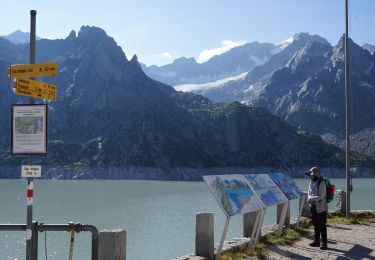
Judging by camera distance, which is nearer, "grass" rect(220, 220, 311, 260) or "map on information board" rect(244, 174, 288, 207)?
"grass" rect(220, 220, 311, 260)

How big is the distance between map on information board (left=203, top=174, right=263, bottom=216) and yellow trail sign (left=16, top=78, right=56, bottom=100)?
12.5ft

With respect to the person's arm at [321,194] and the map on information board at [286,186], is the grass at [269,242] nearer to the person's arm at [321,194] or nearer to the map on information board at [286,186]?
the map on information board at [286,186]

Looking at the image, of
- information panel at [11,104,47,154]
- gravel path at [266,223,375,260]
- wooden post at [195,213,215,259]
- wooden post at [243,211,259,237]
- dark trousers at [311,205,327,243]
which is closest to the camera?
information panel at [11,104,47,154]

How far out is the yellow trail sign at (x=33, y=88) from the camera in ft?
25.9

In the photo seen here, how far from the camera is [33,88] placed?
26.2ft

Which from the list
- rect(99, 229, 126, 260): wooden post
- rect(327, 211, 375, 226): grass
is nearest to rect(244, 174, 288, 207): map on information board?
rect(327, 211, 375, 226): grass

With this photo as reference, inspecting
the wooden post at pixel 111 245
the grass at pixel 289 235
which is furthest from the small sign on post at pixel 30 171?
the grass at pixel 289 235

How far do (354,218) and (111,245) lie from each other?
14.5m

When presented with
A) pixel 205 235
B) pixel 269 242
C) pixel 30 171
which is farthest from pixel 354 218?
pixel 30 171

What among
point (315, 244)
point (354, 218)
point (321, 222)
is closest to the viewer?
point (321, 222)

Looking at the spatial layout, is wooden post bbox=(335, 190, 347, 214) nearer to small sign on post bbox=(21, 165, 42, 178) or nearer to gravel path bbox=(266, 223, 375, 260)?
gravel path bbox=(266, 223, 375, 260)

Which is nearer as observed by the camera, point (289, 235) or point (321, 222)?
point (321, 222)

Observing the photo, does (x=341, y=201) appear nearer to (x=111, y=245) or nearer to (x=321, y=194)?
(x=321, y=194)

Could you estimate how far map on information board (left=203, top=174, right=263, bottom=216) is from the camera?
34.4 feet
